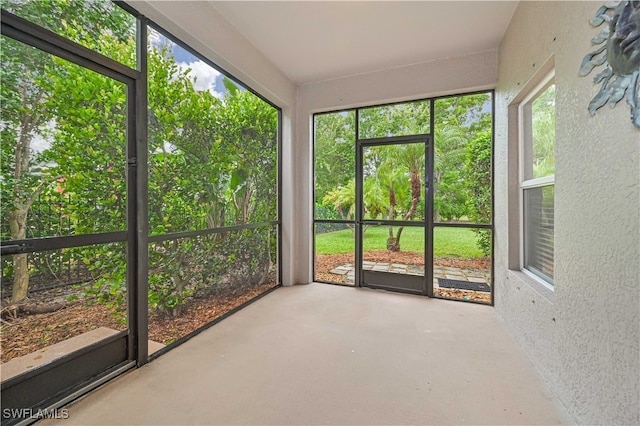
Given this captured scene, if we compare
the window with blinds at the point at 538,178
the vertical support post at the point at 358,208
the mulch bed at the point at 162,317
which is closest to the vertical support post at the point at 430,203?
the mulch bed at the point at 162,317

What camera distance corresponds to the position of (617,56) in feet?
3.77

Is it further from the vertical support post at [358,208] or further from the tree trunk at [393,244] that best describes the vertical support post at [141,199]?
the tree trunk at [393,244]

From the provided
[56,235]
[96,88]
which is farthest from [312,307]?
[96,88]

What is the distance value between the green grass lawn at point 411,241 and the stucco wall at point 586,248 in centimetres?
117

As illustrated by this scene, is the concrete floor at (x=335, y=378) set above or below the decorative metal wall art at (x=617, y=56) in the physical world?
below

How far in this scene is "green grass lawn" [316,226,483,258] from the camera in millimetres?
3285

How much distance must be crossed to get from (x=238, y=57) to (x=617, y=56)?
9.30ft

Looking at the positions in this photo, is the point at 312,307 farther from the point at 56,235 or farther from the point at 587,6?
the point at 587,6

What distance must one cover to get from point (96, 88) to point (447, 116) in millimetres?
3501

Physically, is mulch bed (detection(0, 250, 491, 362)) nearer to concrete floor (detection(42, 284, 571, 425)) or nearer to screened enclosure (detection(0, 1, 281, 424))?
screened enclosure (detection(0, 1, 281, 424))

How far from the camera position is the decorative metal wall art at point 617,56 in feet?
3.50


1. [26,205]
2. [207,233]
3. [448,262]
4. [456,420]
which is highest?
[26,205]

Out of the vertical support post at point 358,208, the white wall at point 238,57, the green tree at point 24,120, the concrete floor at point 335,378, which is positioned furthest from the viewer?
the vertical support post at point 358,208

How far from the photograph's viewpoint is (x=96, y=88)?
1723mm
